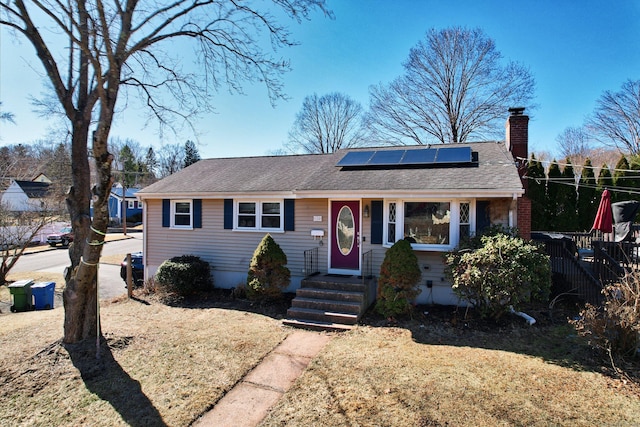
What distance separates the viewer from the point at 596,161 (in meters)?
38.0

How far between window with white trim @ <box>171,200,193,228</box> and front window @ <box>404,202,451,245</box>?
7001mm

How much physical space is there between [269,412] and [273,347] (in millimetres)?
2118

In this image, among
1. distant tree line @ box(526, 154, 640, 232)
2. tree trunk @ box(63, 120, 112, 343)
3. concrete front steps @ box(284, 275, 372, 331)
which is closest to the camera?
tree trunk @ box(63, 120, 112, 343)

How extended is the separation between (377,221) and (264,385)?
5.24 metres

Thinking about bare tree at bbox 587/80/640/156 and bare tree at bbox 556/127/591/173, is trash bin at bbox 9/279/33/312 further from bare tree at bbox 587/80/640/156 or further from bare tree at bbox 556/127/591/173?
bare tree at bbox 556/127/591/173

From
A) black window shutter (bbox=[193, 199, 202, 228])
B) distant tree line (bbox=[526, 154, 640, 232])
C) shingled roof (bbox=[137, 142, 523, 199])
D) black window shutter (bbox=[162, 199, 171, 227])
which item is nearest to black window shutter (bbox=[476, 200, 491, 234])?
shingled roof (bbox=[137, 142, 523, 199])

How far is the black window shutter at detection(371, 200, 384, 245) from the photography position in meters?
9.16

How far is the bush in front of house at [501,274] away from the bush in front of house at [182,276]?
7.06 meters

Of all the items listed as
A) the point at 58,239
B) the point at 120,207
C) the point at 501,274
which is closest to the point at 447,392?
the point at 501,274

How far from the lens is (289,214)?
10.3 m

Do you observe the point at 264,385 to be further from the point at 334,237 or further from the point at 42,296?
the point at 42,296

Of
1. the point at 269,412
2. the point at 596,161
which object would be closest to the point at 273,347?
the point at 269,412

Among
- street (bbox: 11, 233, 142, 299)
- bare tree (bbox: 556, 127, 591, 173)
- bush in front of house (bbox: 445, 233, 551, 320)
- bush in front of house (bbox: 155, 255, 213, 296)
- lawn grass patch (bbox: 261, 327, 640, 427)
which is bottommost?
street (bbox: 11, 233, 142, 299)

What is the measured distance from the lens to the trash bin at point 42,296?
10883 mm
